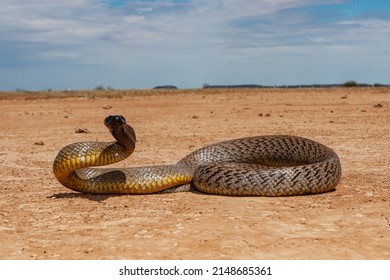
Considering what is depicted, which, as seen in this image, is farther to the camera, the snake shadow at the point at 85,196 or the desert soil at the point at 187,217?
the snake shadow at the point at 85,196

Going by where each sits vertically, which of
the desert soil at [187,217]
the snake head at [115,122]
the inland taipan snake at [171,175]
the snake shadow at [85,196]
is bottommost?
the snake shadow at [85,196]

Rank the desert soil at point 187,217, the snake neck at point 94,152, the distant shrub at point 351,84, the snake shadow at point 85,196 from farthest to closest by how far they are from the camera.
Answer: the distant shrub at point 351,84, the snake shadow at point 85,196, the snake neck at point 94,152, the desert soil at point 187,217

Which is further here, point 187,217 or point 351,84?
point 351,84

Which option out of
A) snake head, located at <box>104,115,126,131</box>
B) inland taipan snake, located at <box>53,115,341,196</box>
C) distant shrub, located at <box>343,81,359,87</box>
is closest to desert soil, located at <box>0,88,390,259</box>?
inland taipan snake, located at <box>53,115,341,196</box>

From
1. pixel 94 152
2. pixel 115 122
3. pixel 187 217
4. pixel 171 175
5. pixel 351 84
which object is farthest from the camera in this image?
pixel 351 84

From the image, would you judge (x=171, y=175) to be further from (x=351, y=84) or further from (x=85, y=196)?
(x=351, y=84)

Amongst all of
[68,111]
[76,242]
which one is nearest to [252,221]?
[76,242]

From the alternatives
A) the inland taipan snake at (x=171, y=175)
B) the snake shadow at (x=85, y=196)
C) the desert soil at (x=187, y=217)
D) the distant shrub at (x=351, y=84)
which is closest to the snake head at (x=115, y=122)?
the inland taipan snake at (x=171, y=175)

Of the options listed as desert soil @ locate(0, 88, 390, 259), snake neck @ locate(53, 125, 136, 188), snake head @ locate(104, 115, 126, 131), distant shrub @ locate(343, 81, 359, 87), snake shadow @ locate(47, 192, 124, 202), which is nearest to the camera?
desert soil @ locate(0, 88, 390, 259)

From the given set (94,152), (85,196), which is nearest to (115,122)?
(94,152)

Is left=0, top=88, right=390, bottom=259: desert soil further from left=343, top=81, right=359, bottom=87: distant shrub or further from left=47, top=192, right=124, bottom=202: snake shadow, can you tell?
left=343, top=81, right=359, bottom=87: distant shrub

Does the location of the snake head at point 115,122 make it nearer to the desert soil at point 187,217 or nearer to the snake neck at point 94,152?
the snake neck at point 94,152

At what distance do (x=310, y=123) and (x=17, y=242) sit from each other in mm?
12876

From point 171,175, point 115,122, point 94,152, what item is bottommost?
point 171,175
